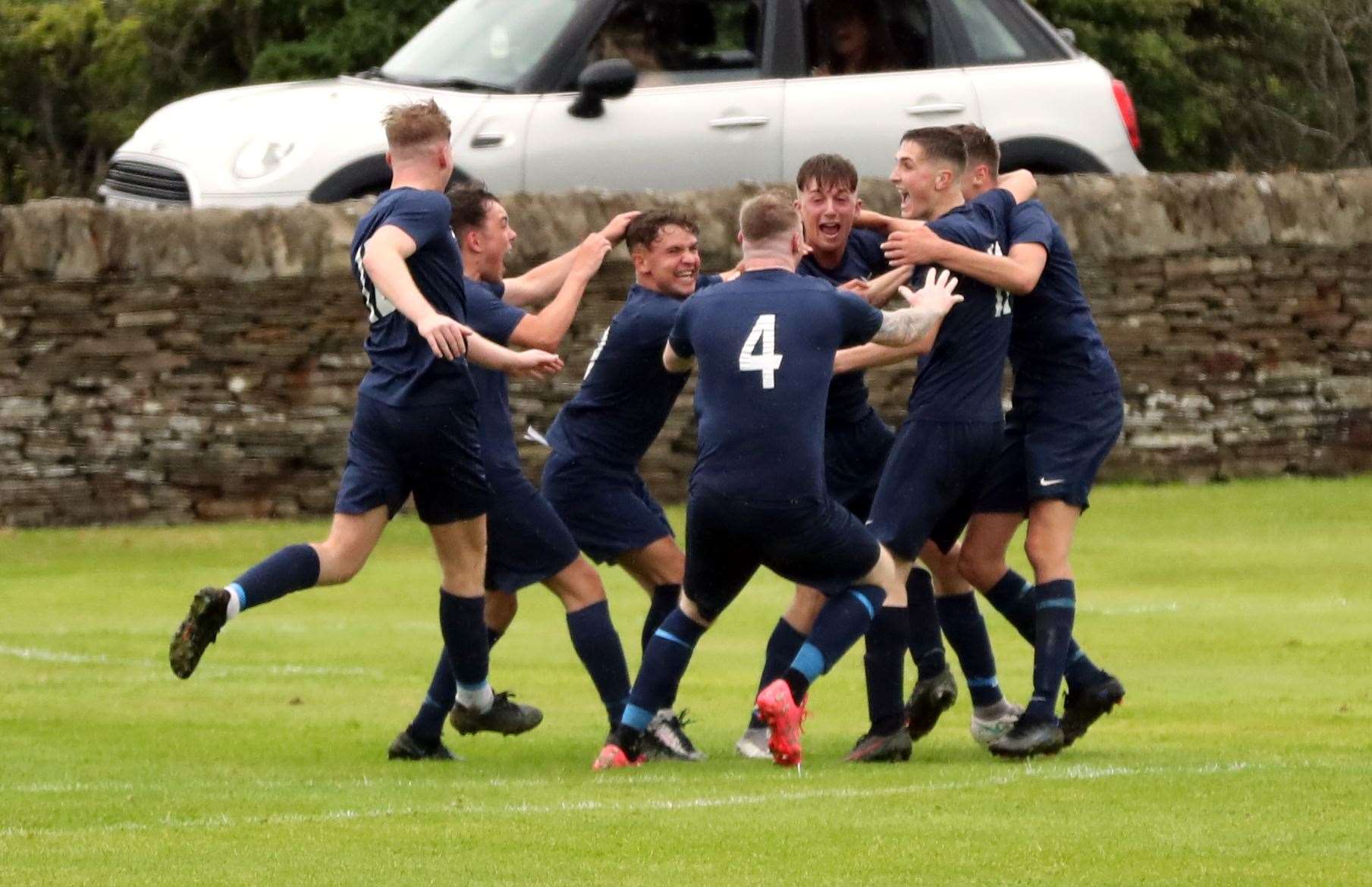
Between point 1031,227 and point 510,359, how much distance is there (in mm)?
1846

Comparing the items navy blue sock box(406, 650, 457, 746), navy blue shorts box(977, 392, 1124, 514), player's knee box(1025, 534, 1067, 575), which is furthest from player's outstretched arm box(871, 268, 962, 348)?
navy blue sock box(406, 650, 457, 746)

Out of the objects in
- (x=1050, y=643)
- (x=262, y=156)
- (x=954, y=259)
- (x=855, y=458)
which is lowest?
(x=262, y=156)

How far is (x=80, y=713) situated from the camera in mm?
9523

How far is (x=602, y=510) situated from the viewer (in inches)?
340

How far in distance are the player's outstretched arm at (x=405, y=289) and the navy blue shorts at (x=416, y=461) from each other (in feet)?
1.19

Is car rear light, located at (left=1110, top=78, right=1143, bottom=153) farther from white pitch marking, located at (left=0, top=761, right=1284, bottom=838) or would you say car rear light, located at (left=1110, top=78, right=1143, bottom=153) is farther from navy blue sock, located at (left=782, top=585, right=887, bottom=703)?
white pitch marking, located at (left=0, top=761, right=1284, bottom=838)

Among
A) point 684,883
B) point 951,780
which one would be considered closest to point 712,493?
point 951,780

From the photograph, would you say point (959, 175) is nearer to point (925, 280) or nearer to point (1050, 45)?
point (925, 280)

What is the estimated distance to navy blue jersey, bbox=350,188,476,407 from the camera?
25.7 ft

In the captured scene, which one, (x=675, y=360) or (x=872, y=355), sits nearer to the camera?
(x=675, y=360)

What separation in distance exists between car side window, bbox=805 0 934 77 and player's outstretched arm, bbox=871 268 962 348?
790cm

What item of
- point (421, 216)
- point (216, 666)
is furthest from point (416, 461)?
point (216, 666)

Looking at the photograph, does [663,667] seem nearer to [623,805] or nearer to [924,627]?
[623,805]

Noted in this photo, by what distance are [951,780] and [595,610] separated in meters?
1.55
